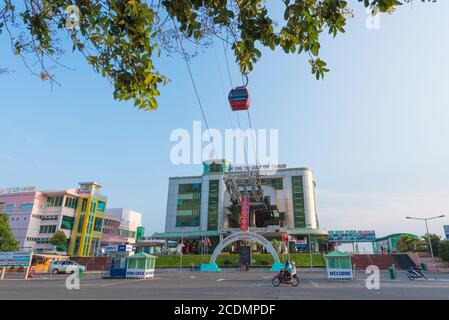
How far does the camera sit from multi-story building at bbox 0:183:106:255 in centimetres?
5194

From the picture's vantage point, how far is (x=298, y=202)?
54.8 meters

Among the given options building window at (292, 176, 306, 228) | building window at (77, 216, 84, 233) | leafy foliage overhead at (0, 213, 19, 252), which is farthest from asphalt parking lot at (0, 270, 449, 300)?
building window at (77, 216, 84, 233)

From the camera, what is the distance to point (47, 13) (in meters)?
4.43

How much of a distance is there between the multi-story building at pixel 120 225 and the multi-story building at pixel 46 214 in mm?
5634

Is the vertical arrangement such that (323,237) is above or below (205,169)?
below

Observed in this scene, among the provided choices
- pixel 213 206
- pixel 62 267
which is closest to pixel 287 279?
pixel 62 267

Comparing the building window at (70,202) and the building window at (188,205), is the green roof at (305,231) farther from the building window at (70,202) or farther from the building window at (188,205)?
the building window at (70,202)

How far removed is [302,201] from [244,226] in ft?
53.0

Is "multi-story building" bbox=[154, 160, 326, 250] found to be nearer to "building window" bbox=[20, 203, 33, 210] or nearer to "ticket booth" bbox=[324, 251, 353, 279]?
"building window" bbox=[20, 203, 33, 210]

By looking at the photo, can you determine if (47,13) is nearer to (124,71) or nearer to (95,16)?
(95,16)

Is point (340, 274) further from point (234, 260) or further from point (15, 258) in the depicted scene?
point (15, 258)

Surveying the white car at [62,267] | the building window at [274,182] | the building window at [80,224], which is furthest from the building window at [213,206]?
the white car at [62,267]

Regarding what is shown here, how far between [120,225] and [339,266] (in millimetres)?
58558
